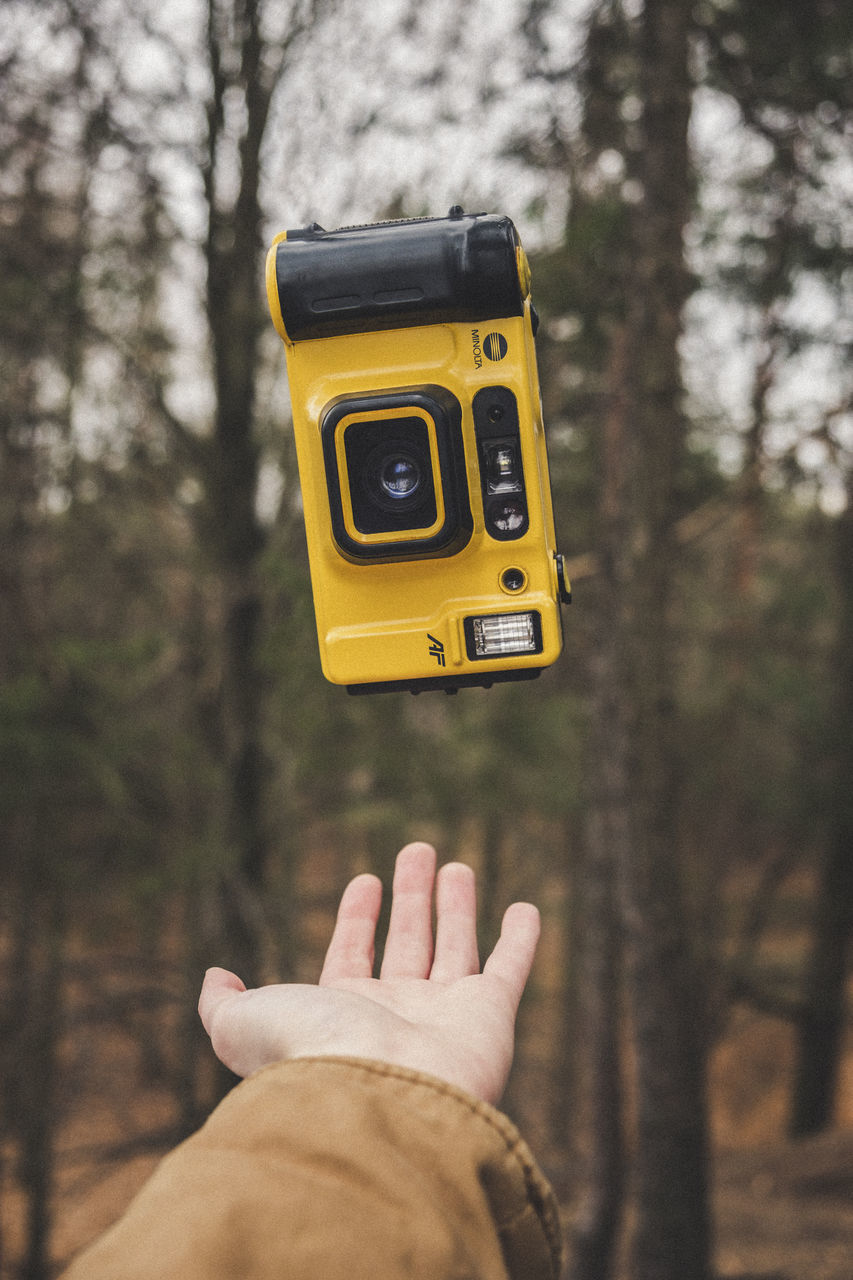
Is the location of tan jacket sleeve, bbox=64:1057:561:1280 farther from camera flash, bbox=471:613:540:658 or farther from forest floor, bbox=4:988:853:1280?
forest floor, bbox=4:988:853:1280

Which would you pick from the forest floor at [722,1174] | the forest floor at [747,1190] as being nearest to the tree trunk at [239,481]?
the forest floor at [722,1174]

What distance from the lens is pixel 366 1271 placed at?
716 mm

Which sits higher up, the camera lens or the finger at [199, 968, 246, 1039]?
the camera lens

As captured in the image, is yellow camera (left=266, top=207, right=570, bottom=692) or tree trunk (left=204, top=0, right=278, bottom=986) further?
tree trunk (left=204, top=0, right=278, bottom=986)

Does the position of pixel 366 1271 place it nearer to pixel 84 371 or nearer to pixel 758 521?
pixel 84 371

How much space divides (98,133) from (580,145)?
5.69 feet

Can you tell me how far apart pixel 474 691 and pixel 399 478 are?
509 cm

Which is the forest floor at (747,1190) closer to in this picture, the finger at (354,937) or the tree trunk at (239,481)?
the tree trunk at (239,481)

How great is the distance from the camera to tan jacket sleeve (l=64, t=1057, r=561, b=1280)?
0.71m

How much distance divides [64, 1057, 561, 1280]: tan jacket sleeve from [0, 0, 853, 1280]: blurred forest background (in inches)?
45.6

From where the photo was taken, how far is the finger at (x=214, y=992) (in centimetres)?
110

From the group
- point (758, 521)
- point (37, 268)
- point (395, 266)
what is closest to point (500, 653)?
point (395, 266)

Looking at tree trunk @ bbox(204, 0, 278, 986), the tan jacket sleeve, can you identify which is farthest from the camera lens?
tree trunk @ bbox(204, 0, 278, 986)

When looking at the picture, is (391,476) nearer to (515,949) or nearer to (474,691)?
(515,949)
